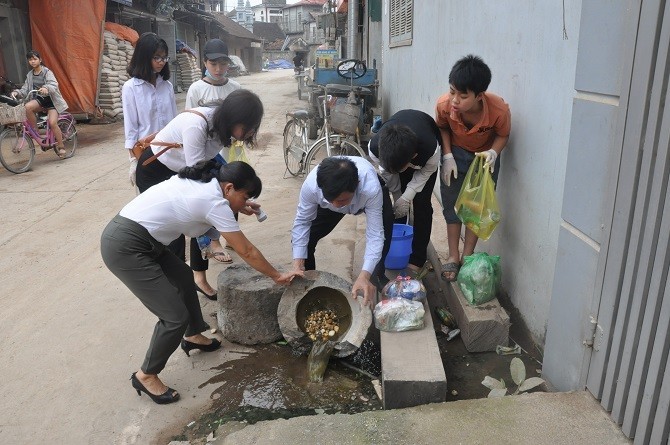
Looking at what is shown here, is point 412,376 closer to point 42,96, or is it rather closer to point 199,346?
point 199,346

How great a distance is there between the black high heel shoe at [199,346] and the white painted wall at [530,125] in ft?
6.51

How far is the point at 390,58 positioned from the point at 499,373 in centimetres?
770

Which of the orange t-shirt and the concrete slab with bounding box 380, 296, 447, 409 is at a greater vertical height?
the orange t-shirt

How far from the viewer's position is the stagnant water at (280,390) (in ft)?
9.19

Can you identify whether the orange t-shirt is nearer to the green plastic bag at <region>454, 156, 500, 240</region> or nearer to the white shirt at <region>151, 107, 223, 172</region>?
the green plastic bag at <region>454, 156, 500, 240</region>

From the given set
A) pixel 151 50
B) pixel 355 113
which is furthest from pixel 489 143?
pixel 355 113

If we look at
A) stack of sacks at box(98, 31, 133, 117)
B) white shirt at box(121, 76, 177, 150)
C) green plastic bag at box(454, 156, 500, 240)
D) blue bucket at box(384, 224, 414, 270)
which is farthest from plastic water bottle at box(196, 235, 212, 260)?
stack of sacks at box(98, 31, 133, 117)

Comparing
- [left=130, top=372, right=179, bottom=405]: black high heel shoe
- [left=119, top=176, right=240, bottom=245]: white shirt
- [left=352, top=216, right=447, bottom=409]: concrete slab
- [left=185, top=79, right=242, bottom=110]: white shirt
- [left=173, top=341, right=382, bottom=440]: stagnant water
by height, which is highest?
[left=185, top=79, right=242, bottom=110]: white shirt

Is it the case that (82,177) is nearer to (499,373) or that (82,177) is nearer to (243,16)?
(499,373)

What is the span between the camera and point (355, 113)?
7301mm

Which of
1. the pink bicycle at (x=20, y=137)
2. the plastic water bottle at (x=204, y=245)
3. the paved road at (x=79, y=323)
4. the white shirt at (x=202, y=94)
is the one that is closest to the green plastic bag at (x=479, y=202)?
the paved road at (x=79, y=323)

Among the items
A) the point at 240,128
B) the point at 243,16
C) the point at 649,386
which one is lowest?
the point at 649,386

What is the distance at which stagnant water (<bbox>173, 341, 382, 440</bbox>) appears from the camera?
2.80 meters

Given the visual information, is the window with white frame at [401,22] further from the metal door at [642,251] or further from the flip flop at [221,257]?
the metal door at [642,251]
